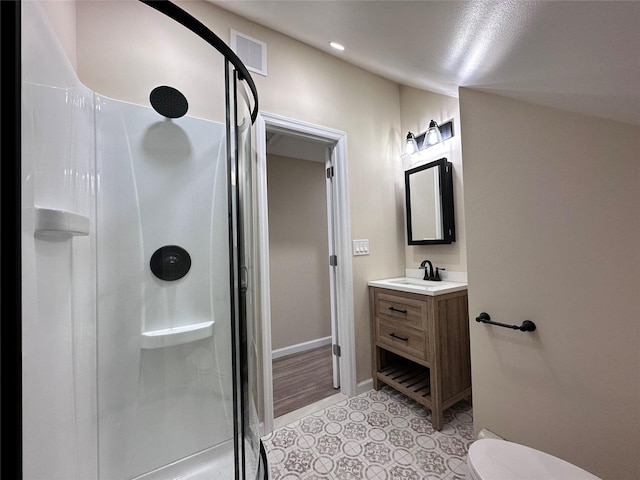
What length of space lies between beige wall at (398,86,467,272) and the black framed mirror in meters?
0.05

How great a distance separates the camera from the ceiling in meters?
0.66

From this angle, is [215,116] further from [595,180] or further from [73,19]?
[595,180]

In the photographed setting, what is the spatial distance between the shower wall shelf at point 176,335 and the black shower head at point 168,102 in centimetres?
114

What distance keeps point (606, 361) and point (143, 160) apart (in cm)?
212

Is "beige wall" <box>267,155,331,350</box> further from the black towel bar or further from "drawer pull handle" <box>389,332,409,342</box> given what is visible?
the black towel bar

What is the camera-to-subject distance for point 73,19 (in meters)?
1.19

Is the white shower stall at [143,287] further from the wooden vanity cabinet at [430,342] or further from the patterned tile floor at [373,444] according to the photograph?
the wooden vanity cabinet at [430,342]

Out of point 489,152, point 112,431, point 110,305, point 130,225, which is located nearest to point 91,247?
point 130,225

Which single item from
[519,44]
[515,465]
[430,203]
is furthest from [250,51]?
[515,465]

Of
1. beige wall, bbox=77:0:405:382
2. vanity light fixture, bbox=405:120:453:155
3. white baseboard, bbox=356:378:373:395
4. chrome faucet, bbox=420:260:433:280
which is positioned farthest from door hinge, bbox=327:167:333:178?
white baseboard, bbox=356:378:373:395

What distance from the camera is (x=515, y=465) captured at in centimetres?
82

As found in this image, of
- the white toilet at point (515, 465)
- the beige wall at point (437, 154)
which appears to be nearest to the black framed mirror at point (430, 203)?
the beige wall at point (437, 154)

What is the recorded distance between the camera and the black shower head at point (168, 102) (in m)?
1.35

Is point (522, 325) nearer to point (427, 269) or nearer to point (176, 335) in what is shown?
point (427, 269)
